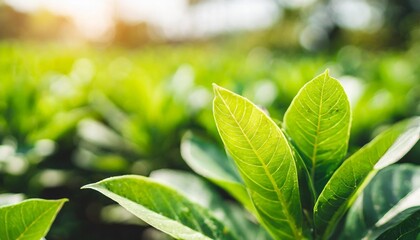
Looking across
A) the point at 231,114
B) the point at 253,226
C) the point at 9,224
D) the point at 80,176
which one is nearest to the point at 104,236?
the point at 80,176

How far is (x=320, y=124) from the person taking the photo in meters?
0.92

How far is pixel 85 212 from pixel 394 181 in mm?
1737

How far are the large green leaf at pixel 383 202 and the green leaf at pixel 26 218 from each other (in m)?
0.66

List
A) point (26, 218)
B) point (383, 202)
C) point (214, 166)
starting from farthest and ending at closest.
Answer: point (214, 166), point (383, 202), point (26, 218)

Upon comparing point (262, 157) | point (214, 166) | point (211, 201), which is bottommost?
point (211, 201)

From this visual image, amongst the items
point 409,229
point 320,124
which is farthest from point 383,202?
point 320,124

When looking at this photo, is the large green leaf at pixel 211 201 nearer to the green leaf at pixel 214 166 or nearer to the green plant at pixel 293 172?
the green leaf at pixel 214 166

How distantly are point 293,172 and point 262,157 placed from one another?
0.26 feet

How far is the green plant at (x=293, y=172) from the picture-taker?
0.84 m

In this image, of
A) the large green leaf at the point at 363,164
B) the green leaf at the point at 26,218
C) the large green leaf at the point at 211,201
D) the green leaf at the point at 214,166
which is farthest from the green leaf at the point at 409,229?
the green leaf at the point at 26,218

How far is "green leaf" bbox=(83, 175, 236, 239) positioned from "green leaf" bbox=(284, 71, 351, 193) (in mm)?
254

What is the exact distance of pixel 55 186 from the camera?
7.32ft

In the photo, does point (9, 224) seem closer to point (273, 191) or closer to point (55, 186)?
point (273, 191)

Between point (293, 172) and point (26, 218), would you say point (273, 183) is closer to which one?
point (293, 172)
